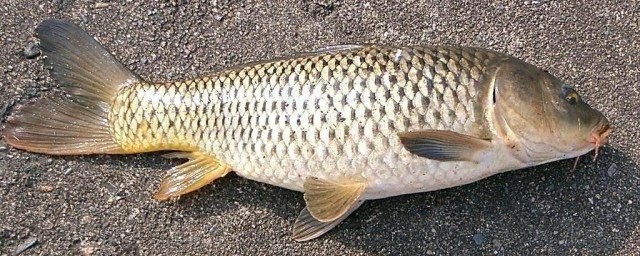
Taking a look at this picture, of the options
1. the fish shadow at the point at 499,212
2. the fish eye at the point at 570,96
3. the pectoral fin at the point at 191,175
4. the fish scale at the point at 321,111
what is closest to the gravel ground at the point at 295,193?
the fish shadow at the point at 499,212

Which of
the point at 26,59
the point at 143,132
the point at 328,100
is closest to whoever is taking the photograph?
the point at 328,100

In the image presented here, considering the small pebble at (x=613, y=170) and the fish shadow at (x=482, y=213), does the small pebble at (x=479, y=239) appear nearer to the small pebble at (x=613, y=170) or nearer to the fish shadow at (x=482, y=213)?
the fish shadow at (x=482, y=213)

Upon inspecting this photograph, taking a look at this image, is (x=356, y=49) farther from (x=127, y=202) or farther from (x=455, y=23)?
(x=127, y=202)

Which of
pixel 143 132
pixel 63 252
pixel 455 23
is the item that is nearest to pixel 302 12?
pixel 455 23

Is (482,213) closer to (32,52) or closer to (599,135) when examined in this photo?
(599,135)

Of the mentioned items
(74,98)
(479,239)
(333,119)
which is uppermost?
(74,98)

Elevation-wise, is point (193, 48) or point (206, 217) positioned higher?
point (193, 48)

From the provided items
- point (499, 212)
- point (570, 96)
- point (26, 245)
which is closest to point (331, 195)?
point (499, 212)
